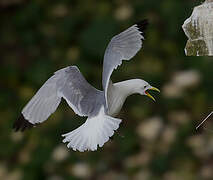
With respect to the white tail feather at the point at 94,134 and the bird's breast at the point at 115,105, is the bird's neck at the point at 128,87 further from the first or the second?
the white tail feather at the point at 94,134

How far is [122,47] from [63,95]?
25cm

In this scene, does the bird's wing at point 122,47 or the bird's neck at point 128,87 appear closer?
the bird's wing at point 122,47

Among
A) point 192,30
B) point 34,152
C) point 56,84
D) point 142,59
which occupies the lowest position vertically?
point 34,152

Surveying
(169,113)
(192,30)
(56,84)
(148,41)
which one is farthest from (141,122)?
(192,30)

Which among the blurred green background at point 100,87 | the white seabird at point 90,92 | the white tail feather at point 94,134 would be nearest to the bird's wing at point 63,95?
→ the white seabird at point 90,92

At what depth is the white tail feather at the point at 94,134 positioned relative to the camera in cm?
217

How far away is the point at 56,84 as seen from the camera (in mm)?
2455

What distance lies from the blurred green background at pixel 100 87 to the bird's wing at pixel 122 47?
180cm

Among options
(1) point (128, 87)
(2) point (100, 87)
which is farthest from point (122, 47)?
(2) point (100, 87)

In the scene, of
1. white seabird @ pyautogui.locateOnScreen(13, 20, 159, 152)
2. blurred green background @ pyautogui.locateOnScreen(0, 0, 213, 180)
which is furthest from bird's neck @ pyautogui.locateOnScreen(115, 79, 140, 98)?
blurred green background @ pyautogui.locateOnScreen(0, 0, 213, 180)

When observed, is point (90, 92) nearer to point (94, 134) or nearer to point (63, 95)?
point (63, 95)

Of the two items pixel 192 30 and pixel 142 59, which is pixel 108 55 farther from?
pixel 142 59

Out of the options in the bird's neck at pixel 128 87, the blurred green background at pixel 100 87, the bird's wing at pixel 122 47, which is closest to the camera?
the bird's wing at pixel 122 47

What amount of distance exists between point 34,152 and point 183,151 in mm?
920
